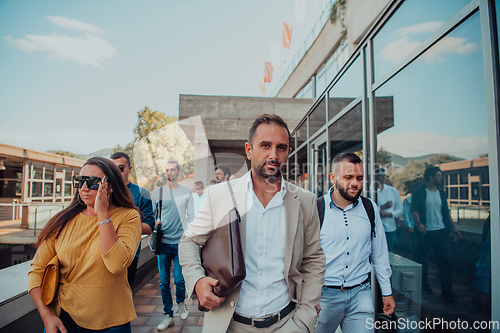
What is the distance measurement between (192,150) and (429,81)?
105 inches

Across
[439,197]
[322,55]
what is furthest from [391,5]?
[322,55]

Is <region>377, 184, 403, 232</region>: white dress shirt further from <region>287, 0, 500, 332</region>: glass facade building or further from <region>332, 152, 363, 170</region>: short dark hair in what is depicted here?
<region>332, 152, 363, 170</region>: short dark hair

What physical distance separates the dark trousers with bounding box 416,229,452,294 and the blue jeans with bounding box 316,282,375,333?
0.58 meters

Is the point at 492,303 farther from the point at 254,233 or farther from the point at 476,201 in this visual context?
the point at 254,233

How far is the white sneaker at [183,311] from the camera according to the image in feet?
11.9

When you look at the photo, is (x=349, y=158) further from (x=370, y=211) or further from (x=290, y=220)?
(x=290, y=220)

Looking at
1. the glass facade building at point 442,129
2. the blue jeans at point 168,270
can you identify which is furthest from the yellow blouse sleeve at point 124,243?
the glass facade building at point 442,129

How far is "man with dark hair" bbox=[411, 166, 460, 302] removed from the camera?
1.94 metres

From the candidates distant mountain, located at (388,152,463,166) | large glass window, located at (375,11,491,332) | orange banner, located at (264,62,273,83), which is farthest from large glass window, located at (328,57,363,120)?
orange banner, located at (264,62,273,83)

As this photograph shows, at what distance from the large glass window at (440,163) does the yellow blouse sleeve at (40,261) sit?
275 centimetres

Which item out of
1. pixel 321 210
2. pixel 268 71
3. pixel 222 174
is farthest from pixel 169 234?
pixel 268 71

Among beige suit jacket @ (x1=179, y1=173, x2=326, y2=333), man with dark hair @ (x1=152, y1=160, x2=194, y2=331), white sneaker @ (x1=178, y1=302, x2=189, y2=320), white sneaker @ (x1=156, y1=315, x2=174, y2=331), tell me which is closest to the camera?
beige suit jacket @ (x1=179, y1=173, x2=326, y2=333)

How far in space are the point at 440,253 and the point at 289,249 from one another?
4.81ft

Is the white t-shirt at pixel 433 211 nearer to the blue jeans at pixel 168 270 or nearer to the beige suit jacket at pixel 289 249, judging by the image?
the beige suit jacket at pixel 289 249
